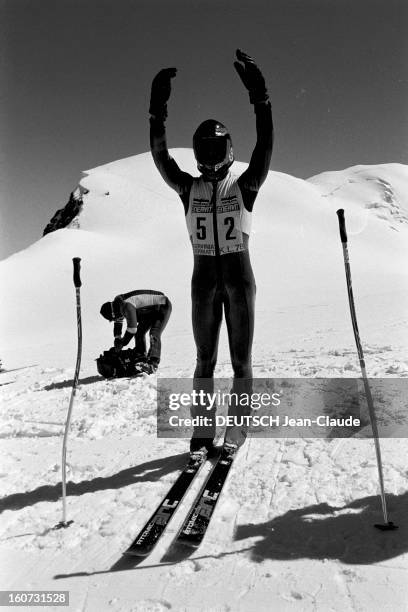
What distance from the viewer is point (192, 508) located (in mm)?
3047

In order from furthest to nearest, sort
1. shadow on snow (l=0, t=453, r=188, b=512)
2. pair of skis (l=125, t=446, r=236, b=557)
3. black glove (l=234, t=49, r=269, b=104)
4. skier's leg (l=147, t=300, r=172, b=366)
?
skier's leg (l=147, t=300, r=172, b=366) → black glove (l=234, t=49, r=269, b=104) → shadow on snow (l=0, t=453, r=188, b=512) → pair of skis (l=125, t=446, r=236, b=557)

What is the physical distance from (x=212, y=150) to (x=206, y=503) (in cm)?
314

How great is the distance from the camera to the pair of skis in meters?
2.67

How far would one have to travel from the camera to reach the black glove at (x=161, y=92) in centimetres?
407

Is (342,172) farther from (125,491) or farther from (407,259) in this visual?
(125,491)

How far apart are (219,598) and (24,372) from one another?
9.41m

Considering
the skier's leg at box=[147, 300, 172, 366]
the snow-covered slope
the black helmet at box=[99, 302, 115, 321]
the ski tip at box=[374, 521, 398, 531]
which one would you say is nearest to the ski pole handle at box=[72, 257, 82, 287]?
the ski tip at box=[374, 521, 398, 531]

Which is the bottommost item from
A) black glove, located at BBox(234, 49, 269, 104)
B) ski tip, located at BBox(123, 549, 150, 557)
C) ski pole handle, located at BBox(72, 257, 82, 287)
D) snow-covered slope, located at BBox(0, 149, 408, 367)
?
ski tip, located at BBox(123, 549, 150, 557)

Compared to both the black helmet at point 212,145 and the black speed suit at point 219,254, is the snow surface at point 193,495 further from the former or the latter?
the black helmet at point 212,145

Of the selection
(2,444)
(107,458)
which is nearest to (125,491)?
(107,458)

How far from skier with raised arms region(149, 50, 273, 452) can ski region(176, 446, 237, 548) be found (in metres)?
0.25

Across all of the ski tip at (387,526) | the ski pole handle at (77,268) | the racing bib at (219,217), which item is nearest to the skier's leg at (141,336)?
the racing bib at (219,217)

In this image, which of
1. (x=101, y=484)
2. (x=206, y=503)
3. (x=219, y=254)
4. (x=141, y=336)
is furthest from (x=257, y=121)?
(x=141, y=336)

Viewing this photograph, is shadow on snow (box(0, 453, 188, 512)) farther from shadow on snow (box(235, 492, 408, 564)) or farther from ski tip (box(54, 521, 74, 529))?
shadow on snow (box(235, 492, 408, 564))
